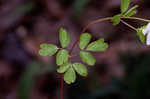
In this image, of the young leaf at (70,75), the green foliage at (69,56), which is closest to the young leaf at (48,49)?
the green foliage at (69,56)

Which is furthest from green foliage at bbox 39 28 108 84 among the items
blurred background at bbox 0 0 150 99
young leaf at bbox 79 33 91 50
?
blurred background at bbox 0 0 150 99

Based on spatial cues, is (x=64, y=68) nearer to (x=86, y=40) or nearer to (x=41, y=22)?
(x=86, y=40)

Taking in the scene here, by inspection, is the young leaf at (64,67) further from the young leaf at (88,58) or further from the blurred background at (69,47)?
the blurred background at (69,47)

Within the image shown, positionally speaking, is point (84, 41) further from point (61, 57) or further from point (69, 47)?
point (69, 47)

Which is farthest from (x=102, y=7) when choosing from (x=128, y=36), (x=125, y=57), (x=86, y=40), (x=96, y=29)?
(x=86, y=40)

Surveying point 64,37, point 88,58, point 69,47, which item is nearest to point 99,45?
point 88,58

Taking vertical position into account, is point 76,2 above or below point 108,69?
above

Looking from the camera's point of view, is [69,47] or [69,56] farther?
[69,47]

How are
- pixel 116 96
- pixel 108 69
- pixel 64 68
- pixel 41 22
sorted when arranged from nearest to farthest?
pixel 64 68 → pixel 116 96 → pixel 108 69 → pixel 41 22
